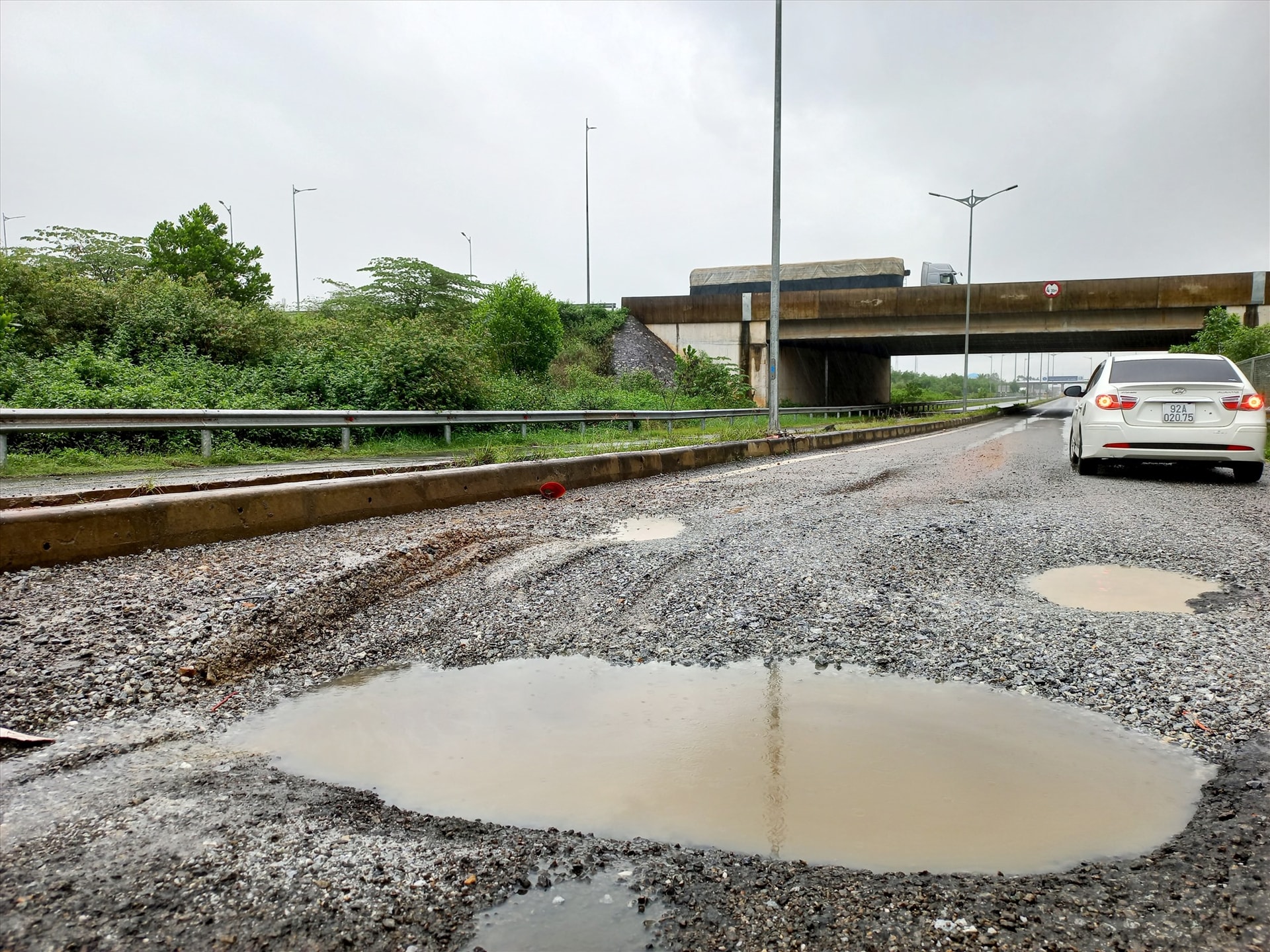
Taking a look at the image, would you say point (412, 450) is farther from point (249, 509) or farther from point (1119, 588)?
point (1119, 588)

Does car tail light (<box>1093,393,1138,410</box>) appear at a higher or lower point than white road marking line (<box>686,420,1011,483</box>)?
higher

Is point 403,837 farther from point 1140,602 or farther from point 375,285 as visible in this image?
point 375,285

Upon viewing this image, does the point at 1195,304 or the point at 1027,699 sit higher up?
the point at 1195,304

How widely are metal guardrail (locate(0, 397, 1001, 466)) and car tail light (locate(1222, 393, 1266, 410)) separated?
Answer: 1094 centimetres

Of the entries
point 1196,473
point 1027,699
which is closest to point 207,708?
point 1027,699

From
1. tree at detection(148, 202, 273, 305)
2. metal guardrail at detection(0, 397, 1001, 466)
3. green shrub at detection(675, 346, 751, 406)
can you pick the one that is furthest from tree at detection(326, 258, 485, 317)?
metal guardrail at detection(0, 397, 1001, 466)

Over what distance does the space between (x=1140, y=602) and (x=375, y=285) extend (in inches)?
2063

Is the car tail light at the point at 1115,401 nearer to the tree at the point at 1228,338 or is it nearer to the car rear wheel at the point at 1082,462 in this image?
the car rear wheel at the point at 1082,462

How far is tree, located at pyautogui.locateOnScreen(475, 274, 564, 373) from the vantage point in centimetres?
3794

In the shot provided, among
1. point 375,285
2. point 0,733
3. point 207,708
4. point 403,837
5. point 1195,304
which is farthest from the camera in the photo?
point 375,285

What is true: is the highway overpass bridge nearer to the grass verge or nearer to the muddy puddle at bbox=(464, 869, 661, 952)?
the grass verge

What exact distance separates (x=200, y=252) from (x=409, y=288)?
38.1ft

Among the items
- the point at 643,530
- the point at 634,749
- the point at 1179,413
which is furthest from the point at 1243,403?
Result: the point at 634,749

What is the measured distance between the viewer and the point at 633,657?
11.6 ft
